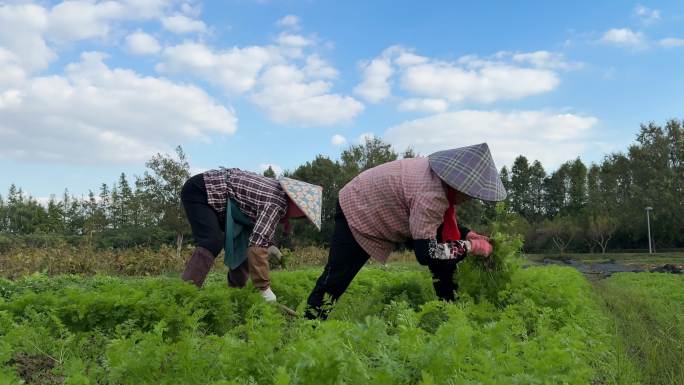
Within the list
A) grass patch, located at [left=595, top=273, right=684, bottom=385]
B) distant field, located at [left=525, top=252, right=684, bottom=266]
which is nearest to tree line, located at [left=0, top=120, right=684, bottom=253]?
distant field, located at [left=525, top=252, right=684, bottom=266]

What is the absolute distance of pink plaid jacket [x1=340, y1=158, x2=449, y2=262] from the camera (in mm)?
3562

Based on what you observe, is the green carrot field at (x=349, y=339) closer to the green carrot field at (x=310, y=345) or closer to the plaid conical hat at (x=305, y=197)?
the green carrot field at (x=310, y=345)

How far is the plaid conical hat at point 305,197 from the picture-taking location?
4.49 meters

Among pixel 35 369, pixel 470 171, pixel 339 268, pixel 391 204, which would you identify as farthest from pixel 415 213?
pixel 35 369

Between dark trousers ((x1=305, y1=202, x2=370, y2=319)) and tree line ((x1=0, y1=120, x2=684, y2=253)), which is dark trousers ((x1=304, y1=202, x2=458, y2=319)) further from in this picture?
tree line ((x1=0, y1=120, x2=684, y2=253))

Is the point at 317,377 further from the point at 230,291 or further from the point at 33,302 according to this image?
the point at 33,302

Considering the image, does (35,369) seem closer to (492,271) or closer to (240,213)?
(240,213)

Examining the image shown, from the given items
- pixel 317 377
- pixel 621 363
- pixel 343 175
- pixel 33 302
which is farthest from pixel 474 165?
pixel 343 175

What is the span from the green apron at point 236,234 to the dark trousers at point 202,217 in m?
0.09

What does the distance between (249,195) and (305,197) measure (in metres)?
0.47

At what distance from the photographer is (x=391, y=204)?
3865 millimetres

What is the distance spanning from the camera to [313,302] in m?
3.97

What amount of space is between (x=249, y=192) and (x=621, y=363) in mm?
2905

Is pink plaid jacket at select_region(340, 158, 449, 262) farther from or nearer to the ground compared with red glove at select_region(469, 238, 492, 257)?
farther from the ground
